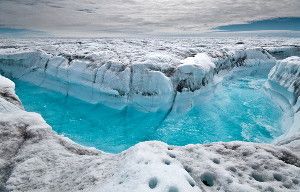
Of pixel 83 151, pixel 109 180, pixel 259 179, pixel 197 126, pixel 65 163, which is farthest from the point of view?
pixel 197 126

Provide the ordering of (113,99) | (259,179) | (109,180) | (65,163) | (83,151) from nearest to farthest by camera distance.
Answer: (109,180), (259,179), (65,163), (83,151), (113,99)

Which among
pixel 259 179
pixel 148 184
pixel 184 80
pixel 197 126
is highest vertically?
pixel 148 184

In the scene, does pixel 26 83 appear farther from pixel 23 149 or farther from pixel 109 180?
pixel 109 180

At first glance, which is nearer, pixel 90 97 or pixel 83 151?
pixel 83 151

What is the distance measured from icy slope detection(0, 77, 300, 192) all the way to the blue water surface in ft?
18.1

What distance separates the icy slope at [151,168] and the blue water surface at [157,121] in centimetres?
553

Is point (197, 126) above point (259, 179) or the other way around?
the other way around

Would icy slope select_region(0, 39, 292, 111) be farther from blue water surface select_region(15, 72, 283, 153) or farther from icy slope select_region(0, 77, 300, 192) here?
icy slope select_region(0, 77, 300, 192)

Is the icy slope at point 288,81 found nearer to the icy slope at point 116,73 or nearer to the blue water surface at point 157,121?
the blue water surface at point 157,121

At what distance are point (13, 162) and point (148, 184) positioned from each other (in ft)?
6.80

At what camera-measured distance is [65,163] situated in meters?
3.93

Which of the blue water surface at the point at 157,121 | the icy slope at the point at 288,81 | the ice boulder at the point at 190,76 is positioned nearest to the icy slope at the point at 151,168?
the blue water surface at the point at 157,121

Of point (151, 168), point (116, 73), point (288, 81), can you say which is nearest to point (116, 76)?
point (116, 73)

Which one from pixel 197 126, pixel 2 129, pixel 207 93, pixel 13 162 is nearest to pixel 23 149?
pixel 13 162
